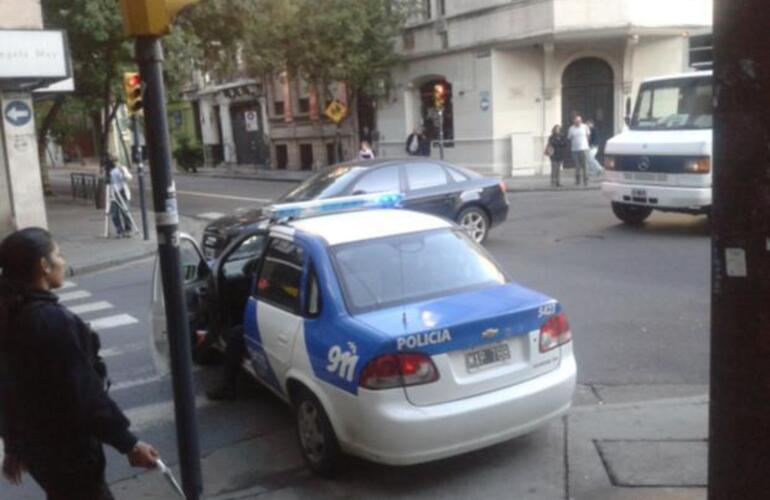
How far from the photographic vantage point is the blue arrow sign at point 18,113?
1510 centimetres

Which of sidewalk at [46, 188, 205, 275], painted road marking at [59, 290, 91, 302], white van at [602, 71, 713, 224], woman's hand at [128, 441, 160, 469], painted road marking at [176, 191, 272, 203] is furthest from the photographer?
painted road marking at [176, 191, 272, 203]

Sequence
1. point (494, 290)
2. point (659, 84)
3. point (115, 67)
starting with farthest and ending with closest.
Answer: point (115, 67)
point (659, 84)
point (494, 290)

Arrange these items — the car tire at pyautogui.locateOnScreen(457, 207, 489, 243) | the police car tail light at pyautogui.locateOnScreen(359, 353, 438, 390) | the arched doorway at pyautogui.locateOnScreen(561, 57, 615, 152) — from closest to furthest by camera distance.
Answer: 1. the police car tail light at pyautogui.locateOnScreen(359, 353, 438, 390)
2. the car tire at pyautogui.locateOnScreen(457, 207, 489, 243)
3. the arched doorway at pyautogui.locateOnScreen(561, 57, 615, 152)

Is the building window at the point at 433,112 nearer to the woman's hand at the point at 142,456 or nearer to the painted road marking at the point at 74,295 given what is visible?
the painted road marking at the point at 74,295

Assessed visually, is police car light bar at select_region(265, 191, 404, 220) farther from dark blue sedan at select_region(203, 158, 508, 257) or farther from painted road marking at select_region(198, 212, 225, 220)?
painted road marking at select_region(198, 212, 225, 220)

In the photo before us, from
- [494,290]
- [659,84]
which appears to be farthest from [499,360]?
[659,84]

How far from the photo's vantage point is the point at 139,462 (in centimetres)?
315

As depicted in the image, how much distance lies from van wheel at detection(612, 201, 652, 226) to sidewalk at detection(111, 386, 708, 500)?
8484 millimetres

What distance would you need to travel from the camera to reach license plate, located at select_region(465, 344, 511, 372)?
4.63 m

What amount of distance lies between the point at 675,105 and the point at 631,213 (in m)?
1.99

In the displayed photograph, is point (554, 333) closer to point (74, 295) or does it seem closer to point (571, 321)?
point (571, 321)

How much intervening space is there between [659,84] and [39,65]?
434 inches

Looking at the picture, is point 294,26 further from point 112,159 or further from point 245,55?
point 112,159

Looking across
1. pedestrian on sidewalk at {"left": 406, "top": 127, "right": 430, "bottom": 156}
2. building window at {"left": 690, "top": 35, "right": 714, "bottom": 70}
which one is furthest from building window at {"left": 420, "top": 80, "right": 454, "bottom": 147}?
building window at {"left": 690, "top": 35, "right": 714, "bottom": 70}
